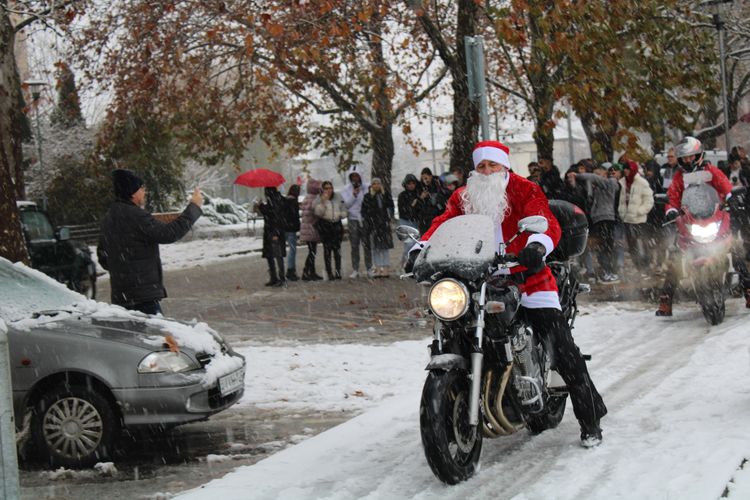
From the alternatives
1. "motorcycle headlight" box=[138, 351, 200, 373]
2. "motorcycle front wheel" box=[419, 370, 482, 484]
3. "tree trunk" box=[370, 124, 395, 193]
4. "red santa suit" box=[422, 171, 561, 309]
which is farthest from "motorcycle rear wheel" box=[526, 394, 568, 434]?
"tree trunk" box=[370, 124, 395, 193]

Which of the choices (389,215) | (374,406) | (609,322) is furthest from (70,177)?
(374,406)

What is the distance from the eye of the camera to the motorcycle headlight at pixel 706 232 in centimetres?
1123

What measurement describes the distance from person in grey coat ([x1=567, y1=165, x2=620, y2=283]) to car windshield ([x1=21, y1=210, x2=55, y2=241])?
8623 mm

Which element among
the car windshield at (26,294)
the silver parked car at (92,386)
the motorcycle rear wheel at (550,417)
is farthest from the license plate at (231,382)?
the motorcycle rear wheel at (550,417)

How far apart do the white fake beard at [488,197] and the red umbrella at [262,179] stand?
16.3 meters

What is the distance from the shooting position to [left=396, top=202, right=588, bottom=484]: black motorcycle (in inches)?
215

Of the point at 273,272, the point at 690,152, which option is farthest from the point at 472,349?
the point at 273,272

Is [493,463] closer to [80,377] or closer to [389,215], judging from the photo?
[80,377]

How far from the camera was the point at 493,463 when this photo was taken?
6.10 m

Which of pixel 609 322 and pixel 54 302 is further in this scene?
pixel 609 322

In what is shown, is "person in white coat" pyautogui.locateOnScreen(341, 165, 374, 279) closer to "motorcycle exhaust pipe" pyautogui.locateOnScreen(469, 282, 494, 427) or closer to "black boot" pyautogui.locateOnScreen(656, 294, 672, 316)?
"black boot" pyautogui.locateOnScreen(656, 294, 672, 316)

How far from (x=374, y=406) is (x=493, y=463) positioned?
7.71ft

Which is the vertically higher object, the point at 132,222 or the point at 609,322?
the point at 132,222

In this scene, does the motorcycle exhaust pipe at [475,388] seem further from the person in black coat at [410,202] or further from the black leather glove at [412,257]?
the person in black coat at [410,202]
